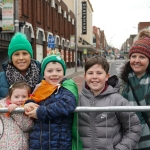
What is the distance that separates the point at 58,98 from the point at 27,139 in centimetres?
57

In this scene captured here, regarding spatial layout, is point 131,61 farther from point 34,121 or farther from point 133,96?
point 34,121

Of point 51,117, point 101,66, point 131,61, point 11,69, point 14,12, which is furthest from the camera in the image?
point 14,12

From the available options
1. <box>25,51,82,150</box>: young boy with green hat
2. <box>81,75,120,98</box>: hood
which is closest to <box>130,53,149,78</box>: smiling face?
<box>81,75,120,98</box>: hood

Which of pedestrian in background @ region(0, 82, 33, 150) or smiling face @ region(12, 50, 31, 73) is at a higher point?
smiling face @ region(12, 50, 31, 73)

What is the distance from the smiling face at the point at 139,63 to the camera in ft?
9.37

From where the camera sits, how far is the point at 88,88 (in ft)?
9.10

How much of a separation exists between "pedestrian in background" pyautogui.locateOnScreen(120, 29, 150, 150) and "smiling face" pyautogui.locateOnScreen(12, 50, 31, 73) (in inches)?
48.0

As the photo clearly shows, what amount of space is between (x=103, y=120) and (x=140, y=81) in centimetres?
68

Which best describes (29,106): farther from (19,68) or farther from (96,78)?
(19,68)

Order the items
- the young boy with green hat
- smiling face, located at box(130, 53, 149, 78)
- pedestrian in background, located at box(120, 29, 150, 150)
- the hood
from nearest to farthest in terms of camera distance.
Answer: the young boy with green hat < the hood < pedestrian in background, located at box(120, 29, 150, 150) < smiling face, located at box(130, 53, 149, 78)

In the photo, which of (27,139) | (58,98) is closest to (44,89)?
(58,98)

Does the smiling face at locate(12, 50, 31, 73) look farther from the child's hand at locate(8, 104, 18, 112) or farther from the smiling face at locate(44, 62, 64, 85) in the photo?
the child's hand at locate(8, 104, 18, 112)

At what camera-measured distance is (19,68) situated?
3242 millimetres

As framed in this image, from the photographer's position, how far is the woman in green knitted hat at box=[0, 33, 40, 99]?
317cm
